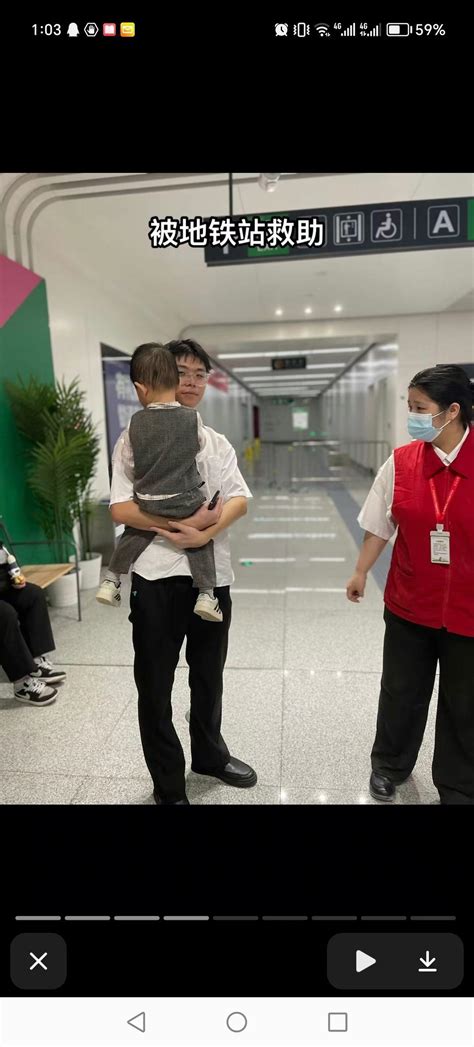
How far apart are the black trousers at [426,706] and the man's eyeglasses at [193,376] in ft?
2.97

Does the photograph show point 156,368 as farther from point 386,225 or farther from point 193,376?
point 386,225

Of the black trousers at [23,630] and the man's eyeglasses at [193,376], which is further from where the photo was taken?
the black trousers at [23,630]

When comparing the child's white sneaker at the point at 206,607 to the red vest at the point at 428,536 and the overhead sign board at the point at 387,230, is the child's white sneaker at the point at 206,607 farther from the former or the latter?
the overhead sign board at the point at 387,230

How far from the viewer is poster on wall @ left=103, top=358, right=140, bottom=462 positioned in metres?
3.33

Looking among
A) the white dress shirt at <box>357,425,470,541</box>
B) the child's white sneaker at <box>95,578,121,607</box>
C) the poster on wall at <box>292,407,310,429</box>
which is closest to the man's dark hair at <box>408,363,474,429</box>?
the white dress shirt at <box>357,425,470,541</box>

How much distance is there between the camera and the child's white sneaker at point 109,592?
52.6 inches

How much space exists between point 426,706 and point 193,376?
1259mm
